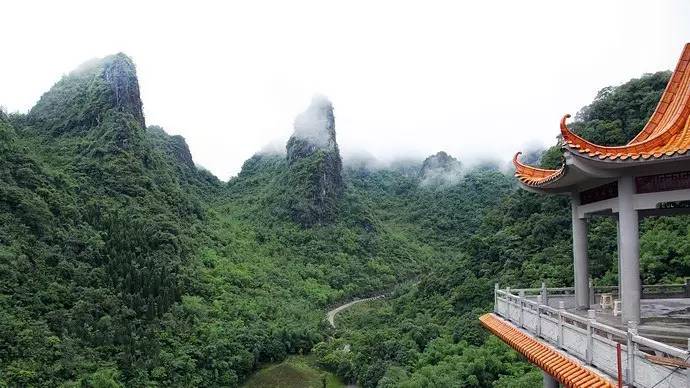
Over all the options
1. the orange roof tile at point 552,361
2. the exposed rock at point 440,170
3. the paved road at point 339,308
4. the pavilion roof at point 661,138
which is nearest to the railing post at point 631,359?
the orange roof tile at point 552,361

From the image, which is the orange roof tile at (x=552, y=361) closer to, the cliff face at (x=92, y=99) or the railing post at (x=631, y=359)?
the railing post at (x=631, y=359)

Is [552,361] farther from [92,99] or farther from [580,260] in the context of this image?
[92,99]

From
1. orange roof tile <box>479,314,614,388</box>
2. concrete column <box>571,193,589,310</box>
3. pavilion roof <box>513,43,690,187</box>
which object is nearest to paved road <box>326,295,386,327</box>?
concrete column <box>571,193,589,310</box>

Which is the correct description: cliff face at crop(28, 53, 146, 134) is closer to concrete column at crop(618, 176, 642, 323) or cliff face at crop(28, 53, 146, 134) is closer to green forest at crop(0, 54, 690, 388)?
green forest at crop(0, 54, 690, 388)

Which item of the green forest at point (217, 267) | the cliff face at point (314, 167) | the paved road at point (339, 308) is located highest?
the cliff face at point (314, 167)

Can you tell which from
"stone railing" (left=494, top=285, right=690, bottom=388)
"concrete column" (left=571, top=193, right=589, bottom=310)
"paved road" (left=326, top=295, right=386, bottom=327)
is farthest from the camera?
"paved road" (left=326, top=295, right=386, bottom=327)
